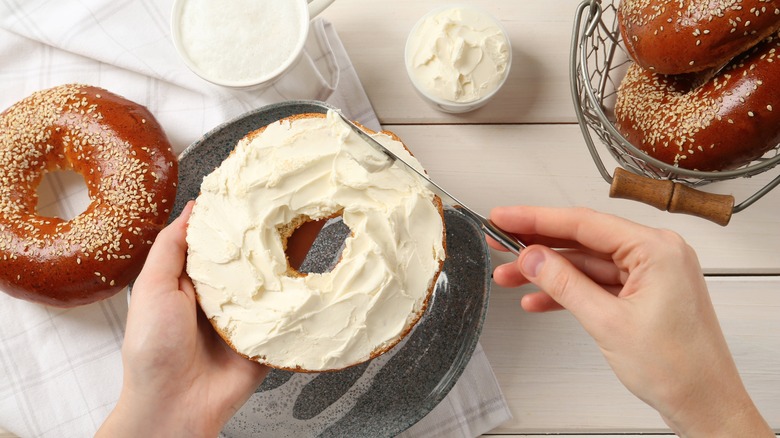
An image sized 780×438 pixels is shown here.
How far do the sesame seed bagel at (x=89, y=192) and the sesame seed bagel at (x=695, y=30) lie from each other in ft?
3.17

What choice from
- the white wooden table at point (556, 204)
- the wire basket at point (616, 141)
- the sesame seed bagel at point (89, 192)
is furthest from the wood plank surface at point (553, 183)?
the sesame seed bagel at point (89, 192)

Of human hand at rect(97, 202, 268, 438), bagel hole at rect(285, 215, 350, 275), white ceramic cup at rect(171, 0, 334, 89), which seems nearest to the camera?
human hand at rect(97, 202, 268, 438)

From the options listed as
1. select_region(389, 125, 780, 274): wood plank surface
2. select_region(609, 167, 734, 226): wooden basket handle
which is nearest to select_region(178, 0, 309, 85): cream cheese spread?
select_region(389, 125, 780, 274): wood plank surface

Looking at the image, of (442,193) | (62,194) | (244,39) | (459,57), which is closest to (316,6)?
(244,39)

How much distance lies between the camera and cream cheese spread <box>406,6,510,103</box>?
136 cm

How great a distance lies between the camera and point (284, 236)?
120cm

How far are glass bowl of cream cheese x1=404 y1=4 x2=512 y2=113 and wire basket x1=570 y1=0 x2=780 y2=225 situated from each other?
0.58 feet

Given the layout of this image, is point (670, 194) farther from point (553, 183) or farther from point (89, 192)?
point (89, 192)

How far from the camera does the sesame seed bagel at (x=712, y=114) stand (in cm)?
106

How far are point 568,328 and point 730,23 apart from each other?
745 mm

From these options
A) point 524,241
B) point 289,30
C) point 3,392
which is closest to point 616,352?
point 524,241

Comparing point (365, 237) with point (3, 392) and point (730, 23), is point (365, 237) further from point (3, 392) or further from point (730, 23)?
point (3, 392)

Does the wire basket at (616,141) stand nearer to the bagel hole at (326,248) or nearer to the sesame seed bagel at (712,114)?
the sesame seed bagel at (712,114)

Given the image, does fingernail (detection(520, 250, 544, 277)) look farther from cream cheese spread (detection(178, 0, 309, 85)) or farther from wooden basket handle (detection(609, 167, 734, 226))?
cream cheese spread (detection(178, 0, 309, 85))
